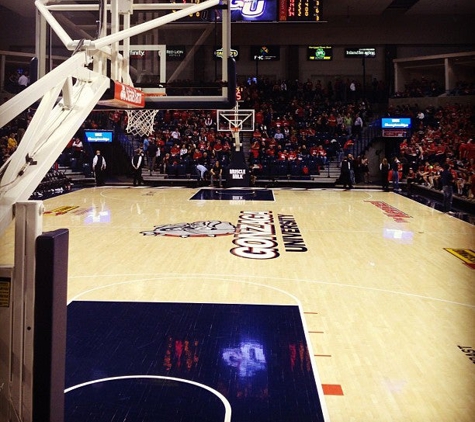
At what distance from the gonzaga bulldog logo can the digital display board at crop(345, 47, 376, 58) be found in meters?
18.9

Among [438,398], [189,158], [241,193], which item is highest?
[189,158]

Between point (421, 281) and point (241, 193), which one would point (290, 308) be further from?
point (241, 193)

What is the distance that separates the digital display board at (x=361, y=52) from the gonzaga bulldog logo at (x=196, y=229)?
62.1 feet

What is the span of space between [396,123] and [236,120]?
7.34 meters

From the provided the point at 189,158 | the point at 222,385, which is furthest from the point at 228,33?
the point at 189,158

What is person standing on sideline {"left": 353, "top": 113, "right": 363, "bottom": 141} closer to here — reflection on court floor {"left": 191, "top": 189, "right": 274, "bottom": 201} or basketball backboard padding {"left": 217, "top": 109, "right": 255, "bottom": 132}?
basketball backboard padding {"left": 217, "top": 109, "right": 255, "bottom": 132}

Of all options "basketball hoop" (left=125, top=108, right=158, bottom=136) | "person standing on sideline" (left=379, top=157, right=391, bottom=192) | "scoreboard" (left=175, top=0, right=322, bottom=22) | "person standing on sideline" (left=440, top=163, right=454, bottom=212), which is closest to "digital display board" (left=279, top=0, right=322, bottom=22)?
"scoreboard" (left=175, top=0, right=322, bottom=22)

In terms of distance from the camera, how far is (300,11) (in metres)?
18.9

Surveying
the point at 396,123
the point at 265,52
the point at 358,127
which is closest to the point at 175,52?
the point at 396,123

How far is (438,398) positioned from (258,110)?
22227mm

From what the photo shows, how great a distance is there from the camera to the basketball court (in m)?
3.77

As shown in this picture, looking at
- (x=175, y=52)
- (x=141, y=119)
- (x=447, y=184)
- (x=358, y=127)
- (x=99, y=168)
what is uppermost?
(x=358, y=127)

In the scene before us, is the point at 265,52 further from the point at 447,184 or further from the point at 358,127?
the point at 447,184

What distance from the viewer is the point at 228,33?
7.49 meters
